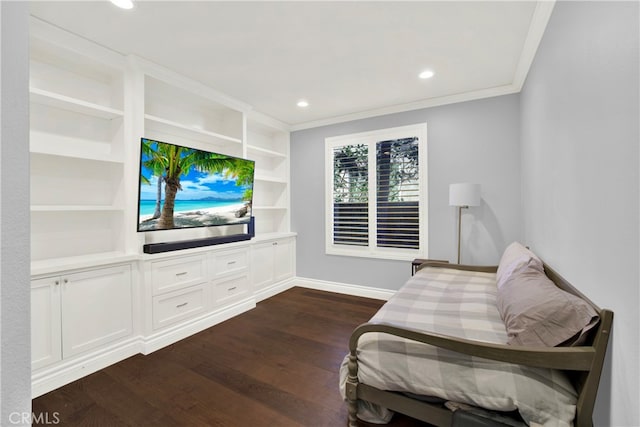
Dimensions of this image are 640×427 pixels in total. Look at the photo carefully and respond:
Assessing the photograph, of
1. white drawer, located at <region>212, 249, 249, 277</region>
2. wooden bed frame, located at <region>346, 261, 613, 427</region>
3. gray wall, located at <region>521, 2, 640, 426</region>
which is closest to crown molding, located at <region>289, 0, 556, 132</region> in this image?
gray wall, located at <region>521, 2, 640, 426</region>

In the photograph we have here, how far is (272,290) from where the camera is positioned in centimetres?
427

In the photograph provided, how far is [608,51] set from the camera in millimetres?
1159

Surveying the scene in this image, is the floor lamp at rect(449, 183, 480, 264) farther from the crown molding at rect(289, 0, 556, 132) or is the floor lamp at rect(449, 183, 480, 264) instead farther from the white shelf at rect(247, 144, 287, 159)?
the white shelf at rect(247, 144, 287, 159)

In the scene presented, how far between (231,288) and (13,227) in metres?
3.14

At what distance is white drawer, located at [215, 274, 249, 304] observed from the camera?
3.35m

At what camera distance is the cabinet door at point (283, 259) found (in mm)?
4391

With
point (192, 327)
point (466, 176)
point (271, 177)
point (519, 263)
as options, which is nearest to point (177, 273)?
point (192, 327)

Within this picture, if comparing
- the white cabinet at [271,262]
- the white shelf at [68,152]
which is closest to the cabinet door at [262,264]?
the white cabinet at [271,262]

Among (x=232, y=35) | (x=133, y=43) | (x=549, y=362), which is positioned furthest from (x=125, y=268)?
(x=549, y=362)

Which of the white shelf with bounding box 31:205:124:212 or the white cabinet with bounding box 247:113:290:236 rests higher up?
the white cabinet with bounding box 247:113:290:236

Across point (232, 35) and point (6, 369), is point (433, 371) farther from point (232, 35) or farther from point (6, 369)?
point (232, 35)

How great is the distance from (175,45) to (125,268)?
199 cm

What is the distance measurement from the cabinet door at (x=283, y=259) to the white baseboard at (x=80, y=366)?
2.10 m

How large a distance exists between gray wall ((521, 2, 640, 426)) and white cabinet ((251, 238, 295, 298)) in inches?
128
